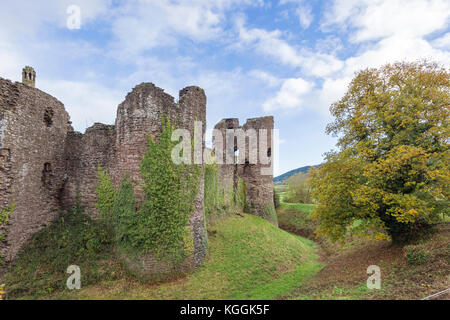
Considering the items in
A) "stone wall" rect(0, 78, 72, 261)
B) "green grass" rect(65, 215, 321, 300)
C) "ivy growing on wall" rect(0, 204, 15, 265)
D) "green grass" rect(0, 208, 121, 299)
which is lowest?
"green grass" rect(65, 215, 321, 300)

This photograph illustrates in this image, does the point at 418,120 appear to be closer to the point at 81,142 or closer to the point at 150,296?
the point at 150,296

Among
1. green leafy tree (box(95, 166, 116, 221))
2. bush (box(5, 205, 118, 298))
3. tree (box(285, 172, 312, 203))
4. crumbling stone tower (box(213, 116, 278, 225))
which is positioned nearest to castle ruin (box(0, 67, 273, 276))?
green leafy tree (box(95, 166, 116, 221))

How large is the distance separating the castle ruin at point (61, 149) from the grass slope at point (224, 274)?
1103mm

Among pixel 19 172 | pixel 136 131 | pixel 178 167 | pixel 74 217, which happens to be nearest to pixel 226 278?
pixel 178 167

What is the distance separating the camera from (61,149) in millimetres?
→ 12578

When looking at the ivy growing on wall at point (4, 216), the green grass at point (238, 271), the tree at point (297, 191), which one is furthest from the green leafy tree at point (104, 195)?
the tree at point (297, 191)

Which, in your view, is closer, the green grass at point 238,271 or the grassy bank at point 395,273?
the grassy bank at point 395,273

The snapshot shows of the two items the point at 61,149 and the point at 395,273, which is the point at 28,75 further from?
the point at 395,273

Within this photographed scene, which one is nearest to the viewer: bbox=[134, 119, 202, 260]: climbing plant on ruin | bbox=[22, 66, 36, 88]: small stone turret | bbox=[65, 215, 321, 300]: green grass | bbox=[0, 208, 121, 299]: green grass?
bbox=[0, 208, 121, 299]: green grass

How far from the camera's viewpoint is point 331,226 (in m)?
11.1

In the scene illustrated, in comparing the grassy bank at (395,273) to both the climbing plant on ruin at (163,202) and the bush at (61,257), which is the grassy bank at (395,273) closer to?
the climbing plant on ruin at (163,202)

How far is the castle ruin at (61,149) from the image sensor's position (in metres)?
9.77

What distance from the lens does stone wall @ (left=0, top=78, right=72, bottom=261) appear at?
9.57 meters

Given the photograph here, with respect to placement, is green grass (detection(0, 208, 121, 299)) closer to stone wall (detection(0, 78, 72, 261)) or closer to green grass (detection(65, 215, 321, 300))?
stone wall (detection(0, 78, 72, 261))
